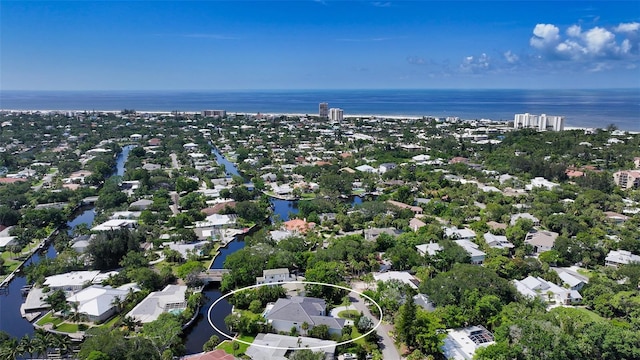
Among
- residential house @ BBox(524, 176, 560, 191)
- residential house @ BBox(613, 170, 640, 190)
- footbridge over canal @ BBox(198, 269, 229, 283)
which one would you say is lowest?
footbridge over canal @ BBox(198, 269, 229, 283)

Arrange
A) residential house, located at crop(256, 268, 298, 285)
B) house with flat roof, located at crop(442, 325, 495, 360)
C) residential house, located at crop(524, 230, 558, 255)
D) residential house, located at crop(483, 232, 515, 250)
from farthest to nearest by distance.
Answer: residential house, located at crop(483, 232, 515, 250), residential house, located at crop(524, 230, 558, 255), residential house, located at crop(256, 268, 298, 285), house with flat roof, located at crop(442, 325, 495, 360)

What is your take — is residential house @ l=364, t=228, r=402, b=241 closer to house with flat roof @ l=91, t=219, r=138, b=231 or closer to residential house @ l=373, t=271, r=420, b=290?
residential house @ l=373, t=271, r=420, b=290

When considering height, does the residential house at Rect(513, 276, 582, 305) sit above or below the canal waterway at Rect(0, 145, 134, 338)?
above

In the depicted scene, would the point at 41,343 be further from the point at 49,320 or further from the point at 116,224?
the point at 116,224

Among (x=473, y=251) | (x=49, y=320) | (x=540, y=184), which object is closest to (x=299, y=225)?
(x=473, y=251)

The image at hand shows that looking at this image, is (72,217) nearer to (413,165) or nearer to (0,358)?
(0,358)

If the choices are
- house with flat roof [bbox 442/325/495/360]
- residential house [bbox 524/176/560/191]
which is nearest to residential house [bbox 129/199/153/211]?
house with flat roof [bbox 442/325/495/360]

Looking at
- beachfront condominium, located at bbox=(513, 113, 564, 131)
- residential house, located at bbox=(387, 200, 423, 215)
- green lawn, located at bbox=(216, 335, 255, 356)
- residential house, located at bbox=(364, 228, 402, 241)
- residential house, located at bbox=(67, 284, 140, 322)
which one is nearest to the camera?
green lawn, located at bbox=(216, 335, 255, 356)

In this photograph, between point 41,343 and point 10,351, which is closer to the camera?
point 10,351
